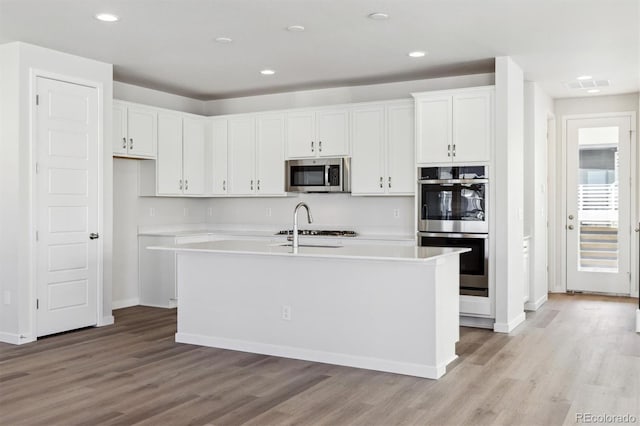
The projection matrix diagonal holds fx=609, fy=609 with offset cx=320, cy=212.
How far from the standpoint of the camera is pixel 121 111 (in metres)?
6.38

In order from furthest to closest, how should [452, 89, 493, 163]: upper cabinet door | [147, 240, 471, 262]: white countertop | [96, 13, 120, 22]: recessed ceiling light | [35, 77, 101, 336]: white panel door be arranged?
[452, 89, 493, 163]: upper cabinet door → [35, 77, 101, 336]: white panel door → [96, 13, 120, 22]: recessed ceiling light → [147, 240, 471, 262]: white countertop

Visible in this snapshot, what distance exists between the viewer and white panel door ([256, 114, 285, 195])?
721 cm

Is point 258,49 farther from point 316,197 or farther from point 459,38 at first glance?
point 316,197

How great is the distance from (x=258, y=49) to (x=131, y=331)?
2817 mm

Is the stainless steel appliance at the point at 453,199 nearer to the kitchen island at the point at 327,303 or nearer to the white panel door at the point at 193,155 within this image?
the kitchen island at the point at 327,303

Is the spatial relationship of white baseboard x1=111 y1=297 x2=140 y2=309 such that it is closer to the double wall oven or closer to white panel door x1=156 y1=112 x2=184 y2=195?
white panel door x1=156 y1=112 x2=184 y2=195

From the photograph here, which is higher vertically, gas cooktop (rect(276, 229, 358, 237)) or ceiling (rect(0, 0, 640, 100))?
ceiling (rect(0, 0, 640, 100))

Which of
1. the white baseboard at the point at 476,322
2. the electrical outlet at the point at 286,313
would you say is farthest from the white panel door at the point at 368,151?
the electrical outlet at the point at 286,313

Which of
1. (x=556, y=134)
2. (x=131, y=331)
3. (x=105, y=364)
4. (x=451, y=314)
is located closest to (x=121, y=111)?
(x=131, y=331)

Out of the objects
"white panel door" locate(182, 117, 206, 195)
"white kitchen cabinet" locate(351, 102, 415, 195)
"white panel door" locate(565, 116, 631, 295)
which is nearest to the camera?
"white kitchen cabinet" locate(351, 102, 415, 195)

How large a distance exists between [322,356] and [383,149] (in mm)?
2748

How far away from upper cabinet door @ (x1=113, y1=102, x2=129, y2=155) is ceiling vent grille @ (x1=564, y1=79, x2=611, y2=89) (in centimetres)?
490

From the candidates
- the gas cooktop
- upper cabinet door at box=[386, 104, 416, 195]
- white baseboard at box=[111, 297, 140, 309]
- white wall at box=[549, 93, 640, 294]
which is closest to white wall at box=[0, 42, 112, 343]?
white baseboard at box=[111, 297, 140, 309]

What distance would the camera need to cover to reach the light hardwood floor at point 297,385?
3395mm
